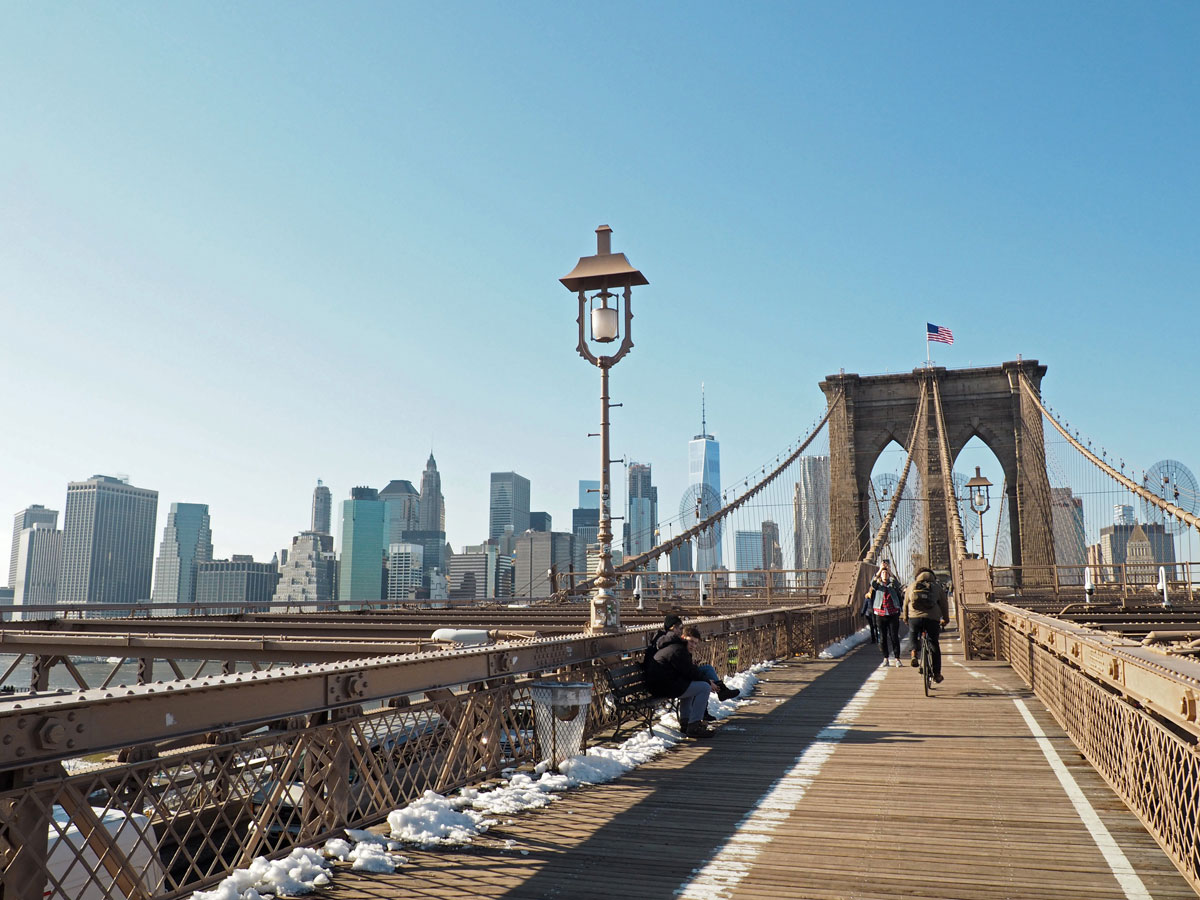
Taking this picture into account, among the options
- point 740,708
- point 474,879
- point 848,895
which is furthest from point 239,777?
point 740,708

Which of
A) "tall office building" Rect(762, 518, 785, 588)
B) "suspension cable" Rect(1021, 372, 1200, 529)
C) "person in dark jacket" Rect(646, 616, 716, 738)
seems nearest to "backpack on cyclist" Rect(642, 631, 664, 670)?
"person in dark jacket" Rect(646, 616, 716, 738)

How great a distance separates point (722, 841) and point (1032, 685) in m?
9.49

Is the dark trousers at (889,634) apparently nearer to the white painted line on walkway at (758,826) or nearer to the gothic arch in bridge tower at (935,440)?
the white painted line on walkway at (758,826)

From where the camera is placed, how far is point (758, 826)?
241 inches

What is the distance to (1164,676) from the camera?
518cm

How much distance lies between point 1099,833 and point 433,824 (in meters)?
Answer: 4.12

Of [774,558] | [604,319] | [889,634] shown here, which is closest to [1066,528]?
[774,558]

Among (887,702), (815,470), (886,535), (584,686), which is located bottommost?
(887,702)

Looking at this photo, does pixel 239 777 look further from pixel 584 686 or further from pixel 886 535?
pixel 886 535

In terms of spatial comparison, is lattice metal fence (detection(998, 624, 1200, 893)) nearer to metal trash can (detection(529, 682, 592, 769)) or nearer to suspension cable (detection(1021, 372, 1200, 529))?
metal trash can (detection(529, 682, 592, 769))

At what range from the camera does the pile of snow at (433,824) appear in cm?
475

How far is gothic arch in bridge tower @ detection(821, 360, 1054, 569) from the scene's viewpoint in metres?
60.3

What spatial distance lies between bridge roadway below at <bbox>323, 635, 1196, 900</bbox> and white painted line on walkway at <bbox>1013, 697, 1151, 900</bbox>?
20mm

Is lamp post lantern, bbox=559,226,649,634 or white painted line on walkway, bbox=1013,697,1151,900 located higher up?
lamp post lantern, bbox=559,226,649,634
